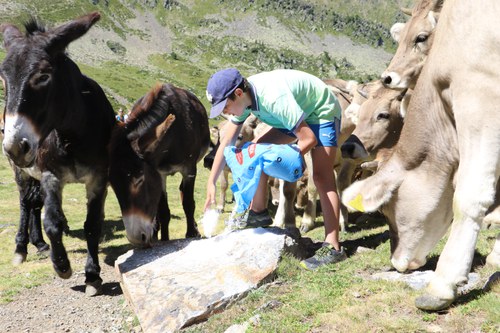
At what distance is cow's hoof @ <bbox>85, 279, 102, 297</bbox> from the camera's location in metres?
6.46

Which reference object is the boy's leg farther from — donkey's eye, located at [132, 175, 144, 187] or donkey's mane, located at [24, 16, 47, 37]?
donkey's mane, located at [24, 16, 47, 37]

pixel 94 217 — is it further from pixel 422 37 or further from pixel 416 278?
pixel 422 37

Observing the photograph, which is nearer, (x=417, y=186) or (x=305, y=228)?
(x=417, y=186)

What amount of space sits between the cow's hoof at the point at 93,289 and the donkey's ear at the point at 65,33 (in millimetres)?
2967

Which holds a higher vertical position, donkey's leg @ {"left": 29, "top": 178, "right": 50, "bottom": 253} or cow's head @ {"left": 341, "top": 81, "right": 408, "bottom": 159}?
cow's head @ {"left": 341, "top": 81, "right": 408, "bottom": 159}

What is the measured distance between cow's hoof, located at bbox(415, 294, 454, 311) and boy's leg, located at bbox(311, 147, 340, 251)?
7.20ft

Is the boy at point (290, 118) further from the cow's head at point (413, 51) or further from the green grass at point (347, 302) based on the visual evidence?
the cow's head at point (413, 51)

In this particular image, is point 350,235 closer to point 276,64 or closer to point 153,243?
point 153,243

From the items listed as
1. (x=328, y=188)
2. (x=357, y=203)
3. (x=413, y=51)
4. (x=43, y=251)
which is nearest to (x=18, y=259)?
(x=43, y=251)

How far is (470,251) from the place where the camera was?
3568mm

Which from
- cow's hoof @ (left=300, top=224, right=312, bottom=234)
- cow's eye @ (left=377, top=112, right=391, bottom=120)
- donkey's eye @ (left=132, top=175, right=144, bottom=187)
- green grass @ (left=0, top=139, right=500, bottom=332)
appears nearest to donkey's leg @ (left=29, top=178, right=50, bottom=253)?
green grass @ (left=0, top=139, right=500, bottom=332)

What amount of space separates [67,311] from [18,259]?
10.5ft

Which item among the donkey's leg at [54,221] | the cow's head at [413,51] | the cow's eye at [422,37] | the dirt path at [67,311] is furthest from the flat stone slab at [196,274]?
the cow's eye at [422,37]

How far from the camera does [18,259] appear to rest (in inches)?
341
